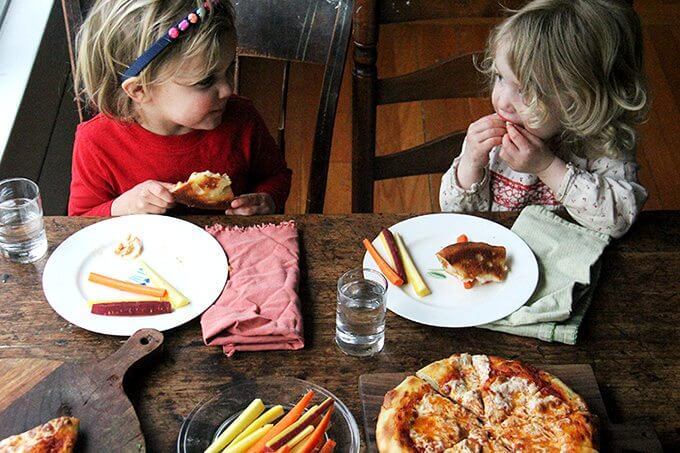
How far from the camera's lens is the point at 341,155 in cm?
324

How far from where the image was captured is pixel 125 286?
1.46 metres

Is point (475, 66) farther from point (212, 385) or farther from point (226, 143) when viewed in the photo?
point (212, 385)

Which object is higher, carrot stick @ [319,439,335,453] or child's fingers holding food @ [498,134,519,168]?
child's fingers holding food @ [498,134,519,168]

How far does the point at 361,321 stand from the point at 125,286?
424 millimetres

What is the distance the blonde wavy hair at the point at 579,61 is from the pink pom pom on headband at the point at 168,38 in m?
0.58

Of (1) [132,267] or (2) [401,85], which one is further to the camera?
(2) [401,85]

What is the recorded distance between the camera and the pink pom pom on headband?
160 centimetres

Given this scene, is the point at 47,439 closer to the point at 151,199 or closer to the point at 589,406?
the point at 151,199

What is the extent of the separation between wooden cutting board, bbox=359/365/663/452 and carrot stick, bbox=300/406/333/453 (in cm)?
7

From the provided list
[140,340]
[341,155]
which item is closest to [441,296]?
[140,340]

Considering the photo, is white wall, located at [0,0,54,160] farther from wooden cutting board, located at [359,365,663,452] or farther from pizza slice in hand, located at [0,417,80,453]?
wooden cutting board, located at [359,365,663,452]

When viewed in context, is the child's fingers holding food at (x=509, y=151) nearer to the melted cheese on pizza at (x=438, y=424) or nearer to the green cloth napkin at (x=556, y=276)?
the green cloth napkin at (x=556, y=276)

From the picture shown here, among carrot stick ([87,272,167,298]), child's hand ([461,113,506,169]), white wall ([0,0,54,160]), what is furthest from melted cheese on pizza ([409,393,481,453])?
white wall ([0,0,54,160])

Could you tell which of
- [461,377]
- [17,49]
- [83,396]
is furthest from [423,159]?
[17,49]
